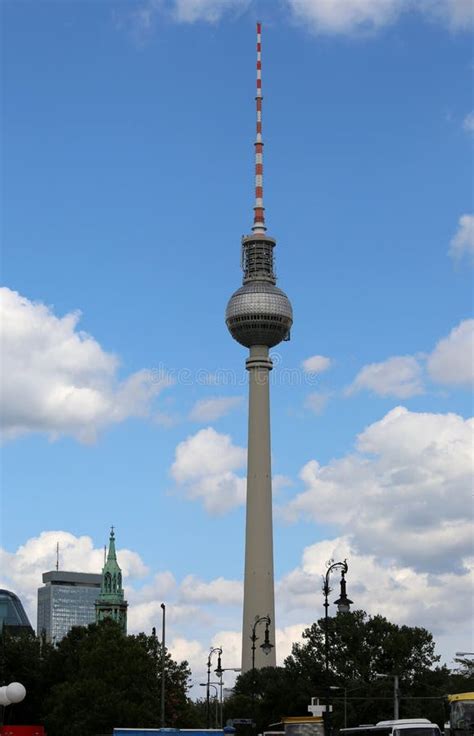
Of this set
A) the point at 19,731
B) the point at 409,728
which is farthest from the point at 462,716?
the point at 19,731

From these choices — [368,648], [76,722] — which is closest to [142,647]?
[76,722]

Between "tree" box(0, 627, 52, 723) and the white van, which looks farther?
"tree" box(0, 627, 52, 723)

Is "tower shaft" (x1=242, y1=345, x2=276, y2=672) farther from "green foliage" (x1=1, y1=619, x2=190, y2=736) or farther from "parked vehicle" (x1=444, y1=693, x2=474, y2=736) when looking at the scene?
"parked vehicle" (x1=444, y1=693, x2=474, y2=736)

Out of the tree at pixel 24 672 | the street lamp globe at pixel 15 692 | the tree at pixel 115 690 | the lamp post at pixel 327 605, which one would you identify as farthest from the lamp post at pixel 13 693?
the tree at pixel 24 672

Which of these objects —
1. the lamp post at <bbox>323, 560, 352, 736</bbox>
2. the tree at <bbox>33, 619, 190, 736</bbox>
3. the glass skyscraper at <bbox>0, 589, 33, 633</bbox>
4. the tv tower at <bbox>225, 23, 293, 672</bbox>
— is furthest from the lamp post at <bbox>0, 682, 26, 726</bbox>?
the tv tower at <bbox>225, 23, 293, 672</bbox>

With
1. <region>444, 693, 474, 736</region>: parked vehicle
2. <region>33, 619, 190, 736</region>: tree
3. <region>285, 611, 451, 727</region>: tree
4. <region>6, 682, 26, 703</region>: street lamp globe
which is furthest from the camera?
<region>285, 611, 451, 727</region>: tree

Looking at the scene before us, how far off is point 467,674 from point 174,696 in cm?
6643

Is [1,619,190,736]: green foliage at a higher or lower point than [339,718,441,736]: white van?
higher

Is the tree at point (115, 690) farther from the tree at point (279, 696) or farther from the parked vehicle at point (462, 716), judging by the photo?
the parked vehicle at point (462, 716)

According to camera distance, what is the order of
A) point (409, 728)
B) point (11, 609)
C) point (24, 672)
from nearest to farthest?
point (409, 728)
point (24, 672)
point (11, 609)

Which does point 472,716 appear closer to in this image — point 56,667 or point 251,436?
point 56,667

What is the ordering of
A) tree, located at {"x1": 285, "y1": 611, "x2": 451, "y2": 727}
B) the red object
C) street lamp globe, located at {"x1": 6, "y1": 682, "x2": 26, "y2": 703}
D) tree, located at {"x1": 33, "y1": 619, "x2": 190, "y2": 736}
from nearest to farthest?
street lamp globe, located at {"x1": 6, "y1": 682, "x2": 26, "y2": 703} → the red object → tree, located at {"x1": 33, "y1": 619, "x2": 190, "y2": 736} → tree, located at {"x1": 285, "y1": 611, "x2": 451, "y2": 727}

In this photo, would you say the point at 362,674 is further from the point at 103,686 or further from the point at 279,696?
the point at 103,686

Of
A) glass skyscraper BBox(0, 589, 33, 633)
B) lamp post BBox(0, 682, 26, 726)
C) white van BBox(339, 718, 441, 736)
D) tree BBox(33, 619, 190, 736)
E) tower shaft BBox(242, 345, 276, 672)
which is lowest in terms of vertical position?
white van BBox(339, 718, 441, 736)
